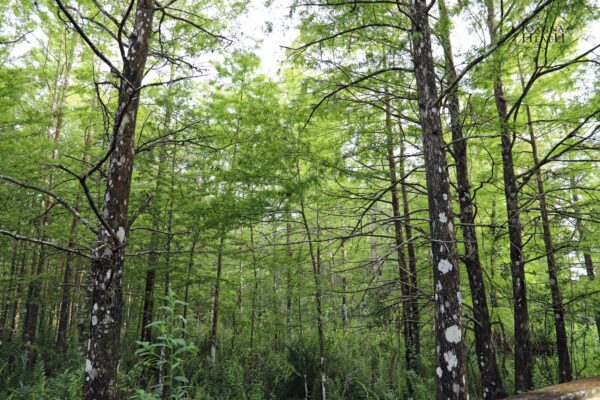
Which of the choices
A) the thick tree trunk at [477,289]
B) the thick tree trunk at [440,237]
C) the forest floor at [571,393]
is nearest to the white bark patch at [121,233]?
the thick tree trunk at [440,237]

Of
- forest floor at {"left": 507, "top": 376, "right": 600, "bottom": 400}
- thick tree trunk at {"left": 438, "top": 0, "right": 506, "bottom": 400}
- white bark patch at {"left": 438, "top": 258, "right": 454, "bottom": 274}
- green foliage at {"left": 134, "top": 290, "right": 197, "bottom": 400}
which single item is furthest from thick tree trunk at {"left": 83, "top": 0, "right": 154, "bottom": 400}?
forest floor at {"left": 507, "top": 376, "right": 600, "bottom": 400}

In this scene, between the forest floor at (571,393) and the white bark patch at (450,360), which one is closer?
the white bark patch at (450,360)

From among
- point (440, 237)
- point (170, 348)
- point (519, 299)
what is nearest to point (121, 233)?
point (170, 348)

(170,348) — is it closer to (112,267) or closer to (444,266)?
(112,267)

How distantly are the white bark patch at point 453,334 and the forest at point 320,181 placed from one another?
0.03 m

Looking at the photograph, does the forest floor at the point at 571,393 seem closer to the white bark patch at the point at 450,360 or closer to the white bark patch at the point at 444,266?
the white bark patch at the point at 450,360

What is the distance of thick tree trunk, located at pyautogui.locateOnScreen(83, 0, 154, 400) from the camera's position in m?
3.40

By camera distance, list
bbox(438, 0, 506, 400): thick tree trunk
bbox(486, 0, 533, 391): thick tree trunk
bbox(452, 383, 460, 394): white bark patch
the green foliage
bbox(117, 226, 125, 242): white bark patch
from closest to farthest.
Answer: the green foliage → bbox(452, 383, 460, 394): white bark patch → bbox(117, 226, 125, 242): white bark patch → bbox(438, 0, 506, 400): thick tree trunk → bbox(486, 0, 533, 391): thick tree trunk

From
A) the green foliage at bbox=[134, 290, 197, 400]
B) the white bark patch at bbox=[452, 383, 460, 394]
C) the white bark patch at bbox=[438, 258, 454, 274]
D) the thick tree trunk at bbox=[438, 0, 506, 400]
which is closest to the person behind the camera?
the green foliage at bbox=[134, 290, 197, 400]

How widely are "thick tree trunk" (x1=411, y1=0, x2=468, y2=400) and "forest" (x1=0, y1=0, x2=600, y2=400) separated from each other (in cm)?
2

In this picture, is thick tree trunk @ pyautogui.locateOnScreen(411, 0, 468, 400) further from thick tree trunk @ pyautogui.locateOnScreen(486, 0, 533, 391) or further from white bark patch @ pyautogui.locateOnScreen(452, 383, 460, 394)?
thick tree trunk @ pyautogui.locateOnScreen(486, 0, 533, 391)

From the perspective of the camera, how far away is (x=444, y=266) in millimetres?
3947

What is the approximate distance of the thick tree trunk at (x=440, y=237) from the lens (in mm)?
3699

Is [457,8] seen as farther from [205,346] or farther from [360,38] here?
[205,346]
